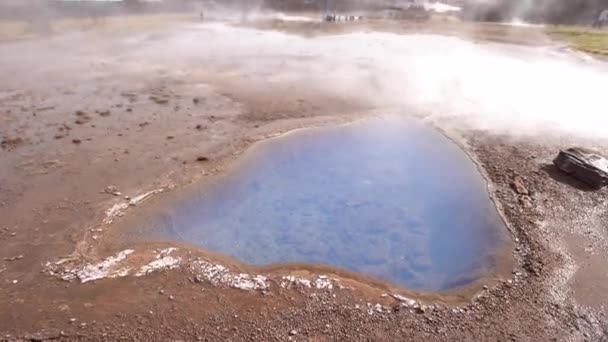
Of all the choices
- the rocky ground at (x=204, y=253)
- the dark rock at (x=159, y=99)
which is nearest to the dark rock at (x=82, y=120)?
the rocky ground at (x=204, y=253)

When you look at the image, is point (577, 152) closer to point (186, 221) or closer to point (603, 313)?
point (603, 313)

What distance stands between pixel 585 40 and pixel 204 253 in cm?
1950

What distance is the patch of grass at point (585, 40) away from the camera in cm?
1560

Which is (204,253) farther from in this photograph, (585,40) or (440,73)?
(585,40)

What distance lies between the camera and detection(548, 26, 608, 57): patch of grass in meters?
15.6

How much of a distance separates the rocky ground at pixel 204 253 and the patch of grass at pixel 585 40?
408 inches

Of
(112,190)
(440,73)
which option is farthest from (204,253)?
(440,73)

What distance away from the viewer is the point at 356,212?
5.80 m

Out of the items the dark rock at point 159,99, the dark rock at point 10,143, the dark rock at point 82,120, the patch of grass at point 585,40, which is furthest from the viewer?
the patch of grass at point 585,40

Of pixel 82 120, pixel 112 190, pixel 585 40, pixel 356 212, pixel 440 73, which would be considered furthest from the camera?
pixel 585 40

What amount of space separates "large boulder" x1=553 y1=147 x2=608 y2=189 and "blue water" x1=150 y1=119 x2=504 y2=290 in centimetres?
125

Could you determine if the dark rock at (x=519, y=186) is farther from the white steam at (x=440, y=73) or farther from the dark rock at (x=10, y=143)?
the dark rock at (x=10, y=143)

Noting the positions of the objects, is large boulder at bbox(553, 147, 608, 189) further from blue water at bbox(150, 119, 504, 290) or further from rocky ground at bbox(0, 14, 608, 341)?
blue water at bbox(150, 119, 504, 290)

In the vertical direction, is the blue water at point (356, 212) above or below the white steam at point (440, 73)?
below
